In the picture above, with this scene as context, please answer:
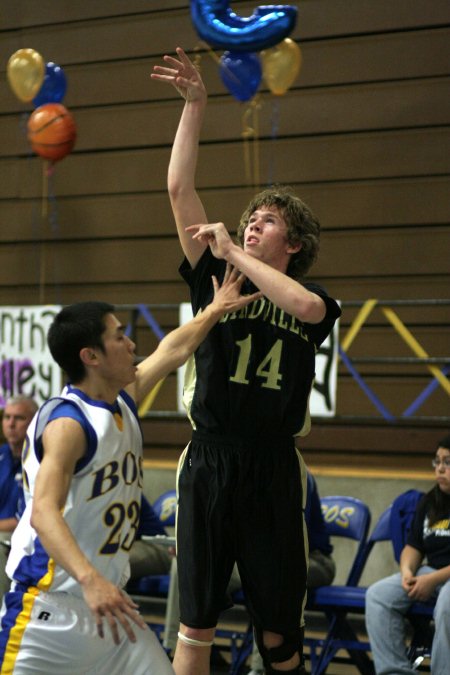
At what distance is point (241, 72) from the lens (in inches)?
288

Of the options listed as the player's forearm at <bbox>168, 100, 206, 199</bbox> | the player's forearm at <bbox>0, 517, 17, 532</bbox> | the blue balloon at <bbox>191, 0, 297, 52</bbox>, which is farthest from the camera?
the blue balloon at <bbox>191, 0, 297, 52</bbox>

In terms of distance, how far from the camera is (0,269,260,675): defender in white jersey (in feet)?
8.96

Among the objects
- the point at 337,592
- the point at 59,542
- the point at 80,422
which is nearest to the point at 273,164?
the point at 337,592

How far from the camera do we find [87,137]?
9.02 metres

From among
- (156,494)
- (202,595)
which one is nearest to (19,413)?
(156,494)

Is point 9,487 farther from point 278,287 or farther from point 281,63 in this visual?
point 281,63

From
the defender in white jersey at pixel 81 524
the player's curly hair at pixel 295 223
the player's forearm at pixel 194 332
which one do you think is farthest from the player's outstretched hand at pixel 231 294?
the defender in white jersey at pixel 81 524

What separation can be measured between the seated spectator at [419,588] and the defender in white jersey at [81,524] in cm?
213

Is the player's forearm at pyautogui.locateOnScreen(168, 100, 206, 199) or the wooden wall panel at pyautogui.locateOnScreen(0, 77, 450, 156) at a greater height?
the wooden wall panel at pyautogui.locateOnScreen(0, 77, 450, 156)

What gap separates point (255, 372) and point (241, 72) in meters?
4.26

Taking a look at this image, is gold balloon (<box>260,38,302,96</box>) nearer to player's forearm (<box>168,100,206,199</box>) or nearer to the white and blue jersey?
player's forearm (<box>168,100,206,199</box>)

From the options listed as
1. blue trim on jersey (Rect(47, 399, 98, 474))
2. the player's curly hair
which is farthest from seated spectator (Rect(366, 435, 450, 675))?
blue trim on jersey (Rect(47, 399, 98, 474))

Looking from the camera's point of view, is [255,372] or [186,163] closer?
[255,372]

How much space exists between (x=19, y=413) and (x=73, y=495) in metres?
3.17
